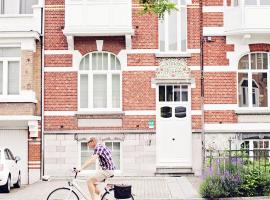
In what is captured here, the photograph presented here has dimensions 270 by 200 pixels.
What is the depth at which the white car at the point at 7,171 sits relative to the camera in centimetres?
1930

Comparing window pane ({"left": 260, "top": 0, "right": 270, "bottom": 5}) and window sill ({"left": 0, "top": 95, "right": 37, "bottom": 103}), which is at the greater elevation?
window pane ({"left": 260, "top": 0, "right": 270, "bottom": 5})

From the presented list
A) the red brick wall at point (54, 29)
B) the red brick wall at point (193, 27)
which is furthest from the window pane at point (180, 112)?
the red brick wall at point (54, 29)

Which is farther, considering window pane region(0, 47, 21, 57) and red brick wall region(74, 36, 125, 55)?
red brick wall region(74, 36, 125, 55)

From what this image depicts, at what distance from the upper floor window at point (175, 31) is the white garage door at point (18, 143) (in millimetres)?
6659

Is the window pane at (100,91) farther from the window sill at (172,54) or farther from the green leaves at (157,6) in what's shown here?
the green leaves at (157,6)

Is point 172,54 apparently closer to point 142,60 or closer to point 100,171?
point 142,60

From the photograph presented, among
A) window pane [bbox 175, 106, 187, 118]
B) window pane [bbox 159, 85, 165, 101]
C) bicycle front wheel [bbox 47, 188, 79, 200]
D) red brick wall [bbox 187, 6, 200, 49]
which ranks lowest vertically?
bicycle front wheel [bbox 47, 188, 79, 200]

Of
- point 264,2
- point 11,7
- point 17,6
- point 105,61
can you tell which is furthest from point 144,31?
point 11,7

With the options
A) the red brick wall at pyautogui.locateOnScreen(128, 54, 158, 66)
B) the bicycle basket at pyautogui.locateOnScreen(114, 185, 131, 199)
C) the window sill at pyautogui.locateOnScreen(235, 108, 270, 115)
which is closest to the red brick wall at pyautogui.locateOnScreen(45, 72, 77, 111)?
the red brick wall at pyautogui.locateOnScreen(128, 54, 158, 66)

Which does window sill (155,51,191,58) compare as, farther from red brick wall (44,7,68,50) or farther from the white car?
the white car

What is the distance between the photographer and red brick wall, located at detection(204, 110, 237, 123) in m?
23.5

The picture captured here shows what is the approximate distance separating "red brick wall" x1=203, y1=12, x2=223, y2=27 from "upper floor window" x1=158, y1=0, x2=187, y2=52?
0.87 metres

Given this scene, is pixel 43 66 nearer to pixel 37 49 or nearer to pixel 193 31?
pixel 37 49

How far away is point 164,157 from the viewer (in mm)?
23906
